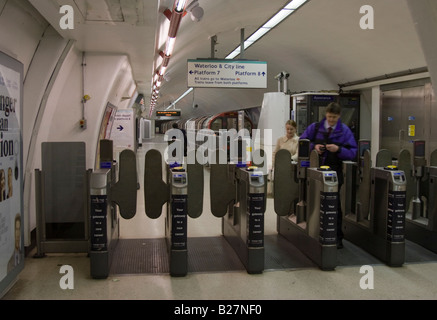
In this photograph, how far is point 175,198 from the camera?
14.4 feet

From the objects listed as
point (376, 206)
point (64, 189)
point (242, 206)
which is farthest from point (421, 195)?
point (64, 189)

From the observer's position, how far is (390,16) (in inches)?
315

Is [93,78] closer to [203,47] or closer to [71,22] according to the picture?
[71,22]

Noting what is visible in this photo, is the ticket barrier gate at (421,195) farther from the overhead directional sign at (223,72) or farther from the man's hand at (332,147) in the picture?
the overhead directional sign at (223,72)

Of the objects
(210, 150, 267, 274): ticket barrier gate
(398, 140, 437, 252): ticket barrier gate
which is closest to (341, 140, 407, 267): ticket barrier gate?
(398, 140, 437, 252): ticket barrier gate

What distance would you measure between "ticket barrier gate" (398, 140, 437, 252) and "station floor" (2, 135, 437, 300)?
0.46 m

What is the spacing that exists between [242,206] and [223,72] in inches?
185

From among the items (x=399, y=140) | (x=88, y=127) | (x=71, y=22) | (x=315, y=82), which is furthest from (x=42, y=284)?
(x=315, y=82)

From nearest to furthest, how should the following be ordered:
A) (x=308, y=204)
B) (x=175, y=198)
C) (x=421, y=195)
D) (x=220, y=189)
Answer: (x=175, y=198) < (x=308, y=204) < (x=220, y=189) < (x=421, y=195)

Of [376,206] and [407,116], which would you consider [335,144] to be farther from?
[407,116]

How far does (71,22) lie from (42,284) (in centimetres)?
299

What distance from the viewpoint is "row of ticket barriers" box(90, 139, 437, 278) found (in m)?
4.41

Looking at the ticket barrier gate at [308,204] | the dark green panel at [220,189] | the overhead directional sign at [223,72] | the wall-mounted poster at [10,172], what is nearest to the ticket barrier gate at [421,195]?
the ticket barrier gate at [308,204]

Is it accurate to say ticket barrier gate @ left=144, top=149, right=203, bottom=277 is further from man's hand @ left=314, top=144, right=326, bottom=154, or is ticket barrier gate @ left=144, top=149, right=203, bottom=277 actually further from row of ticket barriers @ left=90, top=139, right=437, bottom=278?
man's hand @ left=314, top=144, right=326, bottom=154
